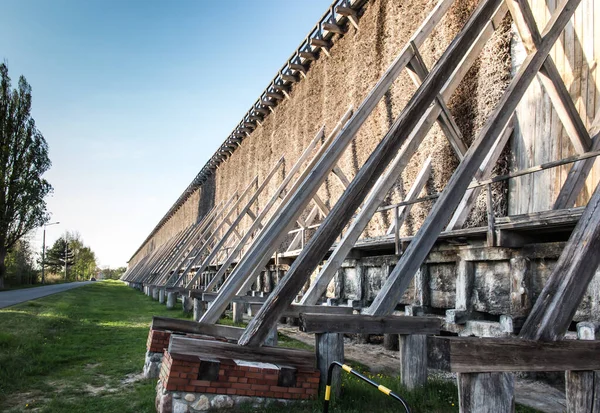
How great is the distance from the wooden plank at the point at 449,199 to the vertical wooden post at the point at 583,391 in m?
2.03

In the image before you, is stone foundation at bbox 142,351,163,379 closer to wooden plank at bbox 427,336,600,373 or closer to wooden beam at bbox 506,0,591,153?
wooden plank at bbox 427,336,600,373

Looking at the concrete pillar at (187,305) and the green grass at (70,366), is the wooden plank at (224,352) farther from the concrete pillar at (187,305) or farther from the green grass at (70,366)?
the concrete pillar at (187,305)

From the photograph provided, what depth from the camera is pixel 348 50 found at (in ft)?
51.5

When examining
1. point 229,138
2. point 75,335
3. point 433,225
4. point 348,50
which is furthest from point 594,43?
point 229,138

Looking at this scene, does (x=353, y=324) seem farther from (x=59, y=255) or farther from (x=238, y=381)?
(x=59, y=255)

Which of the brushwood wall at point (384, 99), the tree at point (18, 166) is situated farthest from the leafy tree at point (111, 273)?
the brushwood wall at point (384, 99)

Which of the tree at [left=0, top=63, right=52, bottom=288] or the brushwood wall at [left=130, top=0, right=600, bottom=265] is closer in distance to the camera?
the brushwood wall at [left=130, top=0, right=600, bottom=265]

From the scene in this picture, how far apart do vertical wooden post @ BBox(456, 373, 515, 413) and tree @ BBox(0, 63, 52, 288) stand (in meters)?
34.3

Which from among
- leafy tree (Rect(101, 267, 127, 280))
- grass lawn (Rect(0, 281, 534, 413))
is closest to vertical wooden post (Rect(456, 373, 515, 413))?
grass lawn (Rect(0, 281, 534, 413))

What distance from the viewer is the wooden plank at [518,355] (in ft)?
10.3

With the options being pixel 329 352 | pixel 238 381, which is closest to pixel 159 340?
pixel 238 381

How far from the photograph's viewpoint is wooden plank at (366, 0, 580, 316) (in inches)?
198

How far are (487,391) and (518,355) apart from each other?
31 cm

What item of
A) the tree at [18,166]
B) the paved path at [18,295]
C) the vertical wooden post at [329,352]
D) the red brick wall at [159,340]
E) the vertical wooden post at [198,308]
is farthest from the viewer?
the tree at [18,166]
